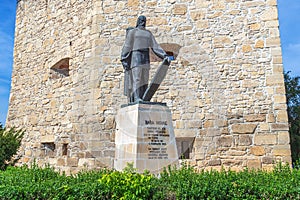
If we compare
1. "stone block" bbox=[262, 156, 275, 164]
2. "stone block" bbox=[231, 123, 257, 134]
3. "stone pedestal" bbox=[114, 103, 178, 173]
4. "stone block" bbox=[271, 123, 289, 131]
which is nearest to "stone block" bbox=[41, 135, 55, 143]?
"stone pedestal" bbox=[114, 103, 178, 173]

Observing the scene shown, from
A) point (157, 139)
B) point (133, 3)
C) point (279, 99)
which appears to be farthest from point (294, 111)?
point (157, 139)

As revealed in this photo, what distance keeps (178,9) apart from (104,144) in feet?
12.0

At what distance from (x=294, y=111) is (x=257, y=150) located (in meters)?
5.02

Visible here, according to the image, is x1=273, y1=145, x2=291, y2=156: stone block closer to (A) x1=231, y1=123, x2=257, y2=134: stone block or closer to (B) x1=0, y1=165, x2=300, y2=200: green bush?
(A) x1=231, y1=123, x2=257, y2=134: stone block

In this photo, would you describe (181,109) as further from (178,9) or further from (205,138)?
(178,9)

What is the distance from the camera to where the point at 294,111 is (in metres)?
10.6

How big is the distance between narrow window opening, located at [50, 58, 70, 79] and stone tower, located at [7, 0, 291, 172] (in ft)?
0.97

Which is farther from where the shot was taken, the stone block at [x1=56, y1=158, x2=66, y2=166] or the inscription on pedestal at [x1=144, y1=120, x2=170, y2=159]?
the stone block at [x1=56, y1=158, x2=66, y2=166]

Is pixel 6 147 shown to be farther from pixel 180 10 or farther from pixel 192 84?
pixel 180 10

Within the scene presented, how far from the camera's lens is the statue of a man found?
407cm

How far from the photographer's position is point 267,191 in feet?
9.66

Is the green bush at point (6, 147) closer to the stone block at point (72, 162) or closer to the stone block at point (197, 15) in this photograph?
the stone block at point (72, 162)

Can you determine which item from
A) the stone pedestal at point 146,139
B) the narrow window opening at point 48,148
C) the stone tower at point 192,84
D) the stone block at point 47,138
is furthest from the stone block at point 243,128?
the narrow window opening at point 48,148

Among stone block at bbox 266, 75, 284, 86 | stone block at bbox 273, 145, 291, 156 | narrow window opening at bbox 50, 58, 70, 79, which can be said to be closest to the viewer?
stone block at bbox 273, 145, 291, 156
